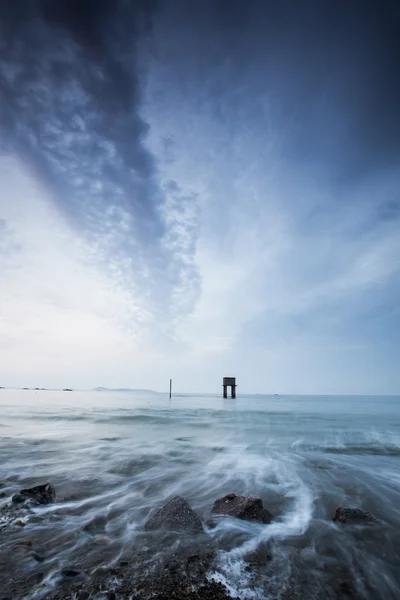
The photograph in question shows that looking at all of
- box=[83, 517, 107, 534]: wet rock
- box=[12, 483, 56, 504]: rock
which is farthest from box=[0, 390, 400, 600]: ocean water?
box=[12, 483, 56, 504]: rock

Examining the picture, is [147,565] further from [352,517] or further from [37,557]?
[352,517]

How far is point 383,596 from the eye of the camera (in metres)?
3.75

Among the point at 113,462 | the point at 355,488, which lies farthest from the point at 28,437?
the point at 355,488

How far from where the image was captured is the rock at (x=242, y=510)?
5910 mm

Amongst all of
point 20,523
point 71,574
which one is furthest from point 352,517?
point 20,523

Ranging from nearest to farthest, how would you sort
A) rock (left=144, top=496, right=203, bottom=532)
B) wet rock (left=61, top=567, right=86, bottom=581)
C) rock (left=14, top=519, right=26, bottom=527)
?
1. wet rock (left=61, top=567, right=86, bottom=581)
2. rock (left=14, top=519, right=26, bottom=527)
3. rock (left=144, top=496, right=203, bottom=532)

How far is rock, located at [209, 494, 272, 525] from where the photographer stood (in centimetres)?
591

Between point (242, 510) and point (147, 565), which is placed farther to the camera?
point (242, 510)

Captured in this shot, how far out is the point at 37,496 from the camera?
6.41 meters

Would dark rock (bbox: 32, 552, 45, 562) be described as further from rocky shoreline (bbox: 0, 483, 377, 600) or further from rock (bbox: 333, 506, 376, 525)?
rock (bbox: 333, 506, 376, 525)

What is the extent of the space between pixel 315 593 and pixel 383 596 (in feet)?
2.91

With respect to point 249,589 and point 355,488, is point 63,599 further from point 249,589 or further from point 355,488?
point 355,488

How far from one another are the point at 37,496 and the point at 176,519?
321 cm

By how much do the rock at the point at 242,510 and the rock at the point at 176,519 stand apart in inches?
16.1
